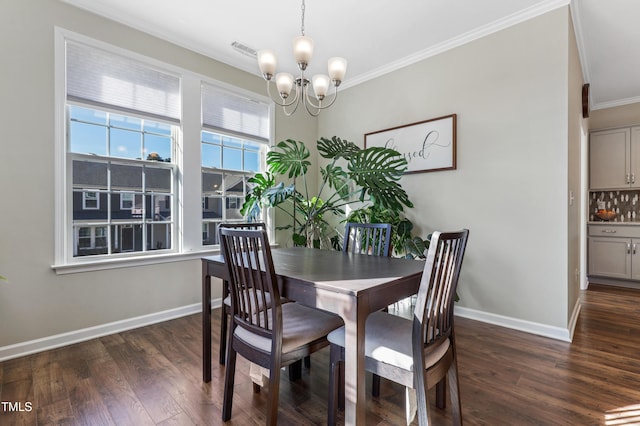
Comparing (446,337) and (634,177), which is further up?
(634,177)

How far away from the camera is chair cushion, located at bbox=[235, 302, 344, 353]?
1465 millimetres

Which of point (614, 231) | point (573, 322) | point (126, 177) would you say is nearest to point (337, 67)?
point (126, 177)

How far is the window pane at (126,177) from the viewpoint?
2.85 m

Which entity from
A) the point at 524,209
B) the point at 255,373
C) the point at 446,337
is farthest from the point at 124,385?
the point at 524,209

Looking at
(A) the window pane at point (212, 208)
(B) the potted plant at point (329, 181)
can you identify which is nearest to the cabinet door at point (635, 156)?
(B) the potted plant at point (329, 181)

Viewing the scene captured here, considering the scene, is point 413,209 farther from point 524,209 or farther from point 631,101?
point 631,101

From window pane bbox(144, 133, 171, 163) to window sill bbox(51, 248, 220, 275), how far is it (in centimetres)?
99

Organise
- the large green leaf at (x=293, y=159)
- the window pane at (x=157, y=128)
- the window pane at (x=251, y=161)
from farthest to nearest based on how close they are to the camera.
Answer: the window pane at (x=251, y=161) → the large green leaf at (x=293, y=159) → the window pane at (x=157, y=128)

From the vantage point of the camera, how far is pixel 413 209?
11.6 feet

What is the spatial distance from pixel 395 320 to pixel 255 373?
89 centimetres

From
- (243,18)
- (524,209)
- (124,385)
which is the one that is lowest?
(124,385)

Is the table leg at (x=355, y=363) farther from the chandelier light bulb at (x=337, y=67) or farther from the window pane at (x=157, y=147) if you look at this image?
the window pane at (x=157, y=147)

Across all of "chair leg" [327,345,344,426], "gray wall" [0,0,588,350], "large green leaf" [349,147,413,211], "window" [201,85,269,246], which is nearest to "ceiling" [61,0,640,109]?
"gray wall" [0,0,588,350]

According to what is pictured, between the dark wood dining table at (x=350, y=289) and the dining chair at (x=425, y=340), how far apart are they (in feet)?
0.49
